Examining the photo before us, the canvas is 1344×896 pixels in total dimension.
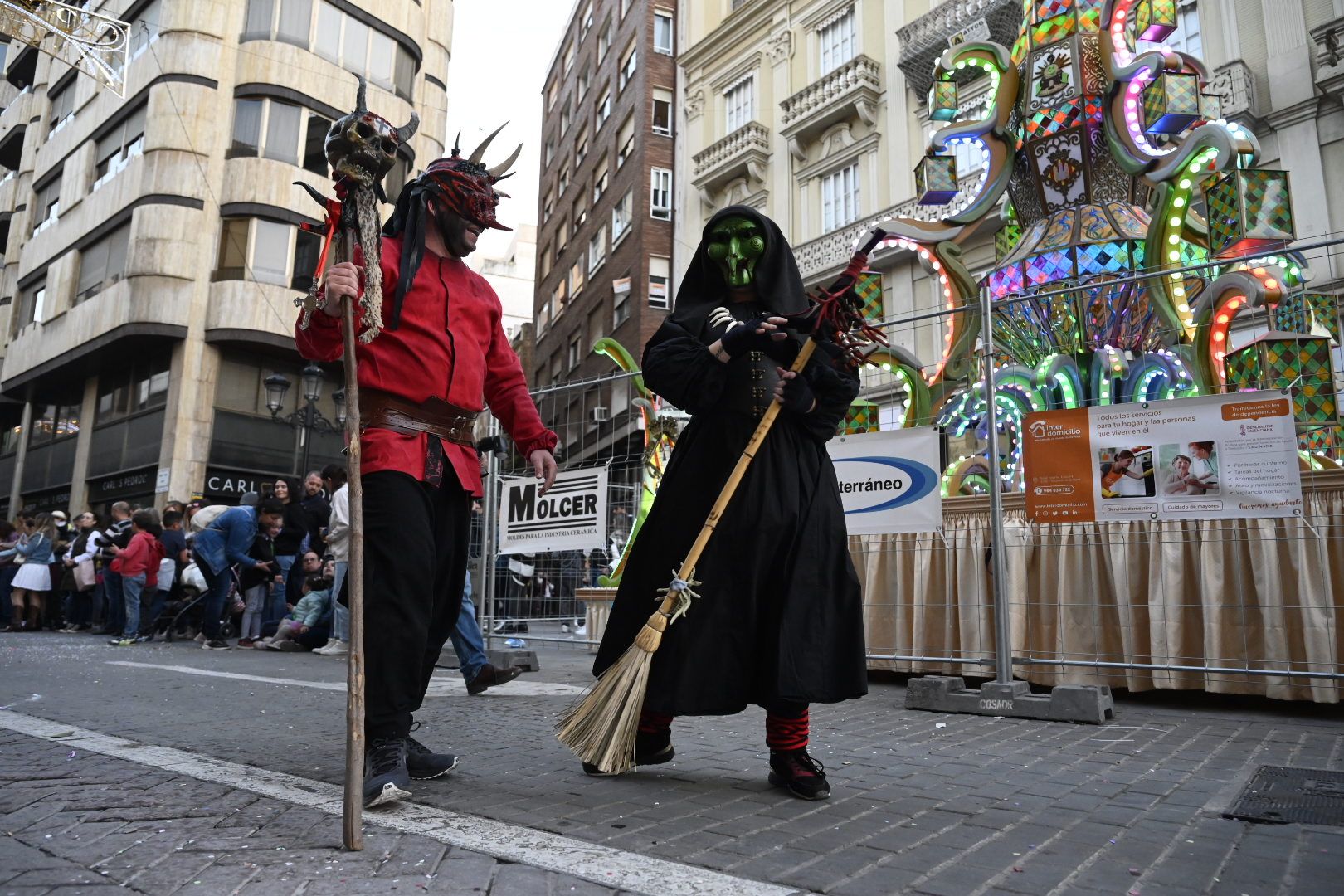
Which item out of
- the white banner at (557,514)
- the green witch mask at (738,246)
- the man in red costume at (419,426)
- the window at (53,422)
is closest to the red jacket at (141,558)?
the white banner at (557,514)

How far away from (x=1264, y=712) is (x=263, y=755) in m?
5.03

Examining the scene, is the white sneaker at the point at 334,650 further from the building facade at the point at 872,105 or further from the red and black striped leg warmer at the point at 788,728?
the building facade at the point at 872,105

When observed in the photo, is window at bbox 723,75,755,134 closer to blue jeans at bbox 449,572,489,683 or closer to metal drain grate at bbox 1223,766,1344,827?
blue jeans at bbox 449,572,489,683

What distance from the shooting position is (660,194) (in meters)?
30.6

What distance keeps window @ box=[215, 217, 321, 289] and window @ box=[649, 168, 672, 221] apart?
10114 mm

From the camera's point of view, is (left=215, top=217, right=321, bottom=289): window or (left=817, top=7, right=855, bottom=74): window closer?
(left=215, top=217, right=321, bottom=289): window

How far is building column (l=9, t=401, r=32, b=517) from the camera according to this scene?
32219 millimetres

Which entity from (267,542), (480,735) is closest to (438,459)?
(480,735)

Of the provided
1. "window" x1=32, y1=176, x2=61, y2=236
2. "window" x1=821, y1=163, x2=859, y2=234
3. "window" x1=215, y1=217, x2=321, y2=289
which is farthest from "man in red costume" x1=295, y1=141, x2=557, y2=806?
"window" x1=32, y1=176, x2=61, y2=236

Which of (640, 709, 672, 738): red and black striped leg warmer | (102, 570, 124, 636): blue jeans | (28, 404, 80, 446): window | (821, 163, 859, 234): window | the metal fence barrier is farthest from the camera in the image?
(28, 404, 80, 446): window

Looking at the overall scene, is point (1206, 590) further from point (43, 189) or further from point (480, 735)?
point (43, 189)

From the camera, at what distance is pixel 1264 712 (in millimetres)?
5422

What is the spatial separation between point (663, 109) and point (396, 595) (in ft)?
99.6

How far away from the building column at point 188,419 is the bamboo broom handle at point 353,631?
2379 cm
